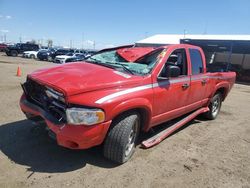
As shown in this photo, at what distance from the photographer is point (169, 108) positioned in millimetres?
4715

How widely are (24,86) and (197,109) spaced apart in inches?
160

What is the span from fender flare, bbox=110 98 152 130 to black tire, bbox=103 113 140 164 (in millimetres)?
172

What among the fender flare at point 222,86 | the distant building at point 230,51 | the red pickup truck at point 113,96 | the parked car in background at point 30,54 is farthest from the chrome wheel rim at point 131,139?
the parked car in background at point 30,54

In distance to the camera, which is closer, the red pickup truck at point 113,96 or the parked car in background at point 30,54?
the red pickup truck at point 113,96

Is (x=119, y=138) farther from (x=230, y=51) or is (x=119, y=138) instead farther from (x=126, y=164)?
(x=230, y=51)

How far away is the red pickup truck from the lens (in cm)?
328

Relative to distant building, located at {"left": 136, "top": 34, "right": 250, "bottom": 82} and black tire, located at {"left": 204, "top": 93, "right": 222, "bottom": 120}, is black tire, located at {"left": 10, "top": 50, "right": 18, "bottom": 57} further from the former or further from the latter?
black tire, located at {"left": 204, "top": 93, "right": 222, "bottom": 120}

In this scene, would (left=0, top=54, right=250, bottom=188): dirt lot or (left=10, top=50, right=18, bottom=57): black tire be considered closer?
(left=0, top=54, right=250, bottom=188): dirt lot

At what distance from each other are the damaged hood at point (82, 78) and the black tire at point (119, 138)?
20.7 inches

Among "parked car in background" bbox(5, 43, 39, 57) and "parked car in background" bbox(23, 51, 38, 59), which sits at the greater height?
"parked car in background" bbox(5, 43, 39, 57)

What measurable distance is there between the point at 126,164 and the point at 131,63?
5.52ft

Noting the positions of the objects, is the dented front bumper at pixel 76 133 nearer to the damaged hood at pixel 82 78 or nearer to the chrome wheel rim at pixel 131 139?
the damaged hood at pixel 82 78

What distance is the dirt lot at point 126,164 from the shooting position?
338cm

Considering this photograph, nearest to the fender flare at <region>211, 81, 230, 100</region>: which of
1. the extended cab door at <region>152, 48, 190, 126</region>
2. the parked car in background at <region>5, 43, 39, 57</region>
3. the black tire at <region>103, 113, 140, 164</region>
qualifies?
the extended cab door at <region>152, 48, 190, 126</region>
